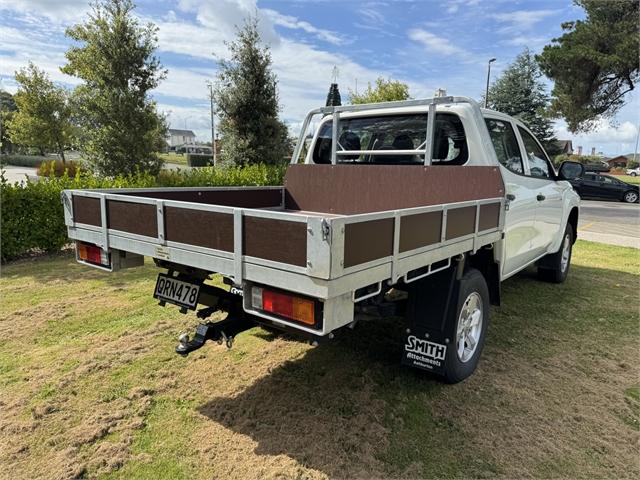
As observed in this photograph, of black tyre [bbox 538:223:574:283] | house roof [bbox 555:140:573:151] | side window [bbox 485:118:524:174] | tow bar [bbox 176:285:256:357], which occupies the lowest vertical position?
black tyre [bbox 538:223:574:283]

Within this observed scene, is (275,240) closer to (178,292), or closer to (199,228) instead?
(199,228)

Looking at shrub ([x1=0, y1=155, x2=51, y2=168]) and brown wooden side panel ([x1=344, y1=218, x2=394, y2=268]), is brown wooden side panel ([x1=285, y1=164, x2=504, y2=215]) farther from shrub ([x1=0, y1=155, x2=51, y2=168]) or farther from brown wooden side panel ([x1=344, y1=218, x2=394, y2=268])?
shrub ([x1=0, y1=155, x2=51, y2=168])

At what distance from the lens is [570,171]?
5.48 m

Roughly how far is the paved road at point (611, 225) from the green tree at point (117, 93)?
35.3 feet

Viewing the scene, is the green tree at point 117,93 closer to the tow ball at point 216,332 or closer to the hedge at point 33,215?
the hedge at point 33,215

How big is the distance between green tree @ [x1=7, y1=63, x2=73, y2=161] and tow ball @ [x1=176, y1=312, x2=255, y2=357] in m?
24.7

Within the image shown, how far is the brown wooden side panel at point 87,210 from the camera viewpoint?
10.3 ft

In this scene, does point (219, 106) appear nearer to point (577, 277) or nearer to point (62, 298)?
point (62, 298)

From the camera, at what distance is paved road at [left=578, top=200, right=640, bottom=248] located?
35.5 feet

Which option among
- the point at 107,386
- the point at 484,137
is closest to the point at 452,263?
the point at 484,137

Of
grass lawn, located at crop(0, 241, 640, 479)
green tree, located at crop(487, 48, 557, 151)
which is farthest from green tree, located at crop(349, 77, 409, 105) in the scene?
grass lawn, located at crop(0, 241, 640, 479)

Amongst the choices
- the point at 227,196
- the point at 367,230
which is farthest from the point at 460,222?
the point at 227,196

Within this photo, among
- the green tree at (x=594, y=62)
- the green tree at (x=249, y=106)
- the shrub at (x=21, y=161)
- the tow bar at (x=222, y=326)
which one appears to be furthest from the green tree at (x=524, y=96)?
the shrub at (x=21, y=161)

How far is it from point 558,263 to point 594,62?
2172cm
